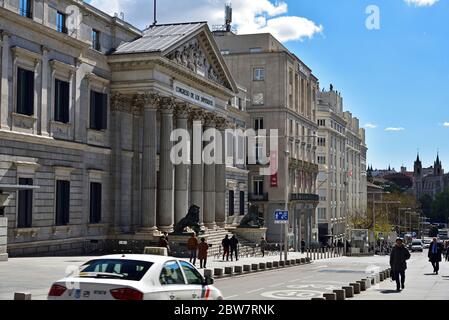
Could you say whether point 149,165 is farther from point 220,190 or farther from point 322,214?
point 322,214

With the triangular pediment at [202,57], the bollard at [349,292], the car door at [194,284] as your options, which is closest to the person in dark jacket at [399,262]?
the bollard at [349,292]

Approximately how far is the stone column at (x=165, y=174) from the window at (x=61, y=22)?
9799 mm

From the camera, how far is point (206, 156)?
57594 mm

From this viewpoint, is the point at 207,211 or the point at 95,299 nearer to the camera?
the point at 95,299

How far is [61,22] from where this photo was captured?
41125mm

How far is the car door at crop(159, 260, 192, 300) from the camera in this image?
13062mm

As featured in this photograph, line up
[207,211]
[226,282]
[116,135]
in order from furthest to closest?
[207,211] → [116,135] → [226,282]

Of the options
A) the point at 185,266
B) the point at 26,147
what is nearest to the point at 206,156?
the point at 26,147

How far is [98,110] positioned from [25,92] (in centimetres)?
840

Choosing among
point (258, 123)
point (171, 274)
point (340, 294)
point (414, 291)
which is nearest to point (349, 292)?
point (340, 294)

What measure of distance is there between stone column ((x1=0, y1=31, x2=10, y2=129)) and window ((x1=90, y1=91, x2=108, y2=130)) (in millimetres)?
9352

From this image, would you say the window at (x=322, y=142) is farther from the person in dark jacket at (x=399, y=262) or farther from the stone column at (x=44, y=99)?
the person in dark jacket at (x=399, y=262)

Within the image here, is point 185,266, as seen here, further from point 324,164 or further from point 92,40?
point 324,164

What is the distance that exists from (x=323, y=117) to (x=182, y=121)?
6091 cm
